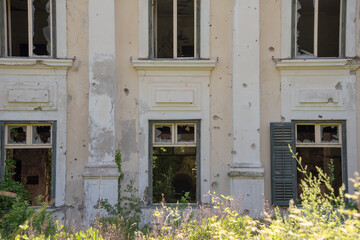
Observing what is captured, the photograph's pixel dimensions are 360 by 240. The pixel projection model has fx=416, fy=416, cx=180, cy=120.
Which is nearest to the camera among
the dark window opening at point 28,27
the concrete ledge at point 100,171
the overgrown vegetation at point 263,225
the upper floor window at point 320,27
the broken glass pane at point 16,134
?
the overgrown vegetation at point 263,225

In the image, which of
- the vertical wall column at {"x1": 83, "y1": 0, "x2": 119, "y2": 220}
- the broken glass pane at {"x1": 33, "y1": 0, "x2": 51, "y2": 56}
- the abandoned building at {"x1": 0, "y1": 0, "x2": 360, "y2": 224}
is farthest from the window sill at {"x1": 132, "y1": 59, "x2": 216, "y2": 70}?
the broken glass pane at {"x1": 33, "y1": 0, "x2": 51, "y2": 56}

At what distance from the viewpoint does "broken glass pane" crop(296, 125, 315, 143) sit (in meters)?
8.91

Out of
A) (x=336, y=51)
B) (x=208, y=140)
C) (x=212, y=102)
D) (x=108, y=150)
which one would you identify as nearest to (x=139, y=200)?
(x=108, y=150)

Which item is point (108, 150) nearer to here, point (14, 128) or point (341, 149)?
point (14, 128)

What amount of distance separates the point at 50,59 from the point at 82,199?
9.80 feet

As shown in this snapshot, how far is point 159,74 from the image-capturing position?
29.0ft

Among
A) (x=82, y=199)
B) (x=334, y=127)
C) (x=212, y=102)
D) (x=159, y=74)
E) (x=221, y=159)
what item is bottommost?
(x=82, y=199)

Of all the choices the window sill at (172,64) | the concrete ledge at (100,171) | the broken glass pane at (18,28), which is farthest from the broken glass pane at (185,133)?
the broken glass pane at (18,28)

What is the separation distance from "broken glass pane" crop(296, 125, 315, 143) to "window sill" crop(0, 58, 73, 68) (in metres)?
5.06

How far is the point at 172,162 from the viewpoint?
8977 millimetres

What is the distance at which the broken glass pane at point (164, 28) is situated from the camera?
9.16 metres

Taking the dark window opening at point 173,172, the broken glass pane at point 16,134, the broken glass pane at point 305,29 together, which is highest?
the broken glass pane at point 305,29

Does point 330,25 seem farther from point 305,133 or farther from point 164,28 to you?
point 164,28

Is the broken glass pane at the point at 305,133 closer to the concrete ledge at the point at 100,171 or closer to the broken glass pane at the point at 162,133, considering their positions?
the broken glass pane at the point at 162,133
